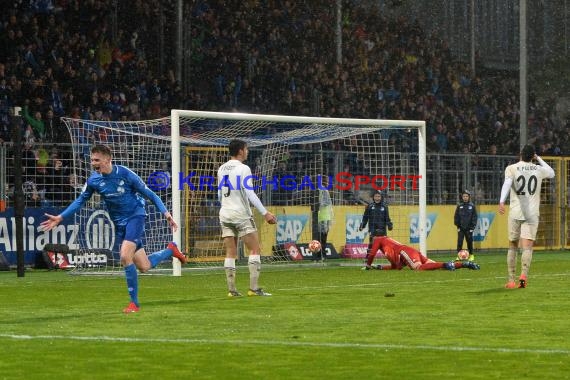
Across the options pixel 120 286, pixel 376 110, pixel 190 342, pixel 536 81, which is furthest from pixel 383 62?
pixel 190 342

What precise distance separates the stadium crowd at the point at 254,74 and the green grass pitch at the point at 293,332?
425 inches

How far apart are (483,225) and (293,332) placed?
25.8 metres

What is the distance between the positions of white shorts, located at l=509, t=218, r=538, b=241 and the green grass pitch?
0.79 m

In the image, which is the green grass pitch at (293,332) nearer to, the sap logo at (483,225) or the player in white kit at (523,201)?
the player in white kit at (523,201)

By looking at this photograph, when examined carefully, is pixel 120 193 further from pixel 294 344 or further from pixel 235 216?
pixel 294 344

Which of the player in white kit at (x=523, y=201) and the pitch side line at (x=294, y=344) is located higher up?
the player in white kit at (x=523, y=201)

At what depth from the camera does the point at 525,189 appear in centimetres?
1838

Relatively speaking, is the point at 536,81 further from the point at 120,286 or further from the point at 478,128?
the point at 120,286

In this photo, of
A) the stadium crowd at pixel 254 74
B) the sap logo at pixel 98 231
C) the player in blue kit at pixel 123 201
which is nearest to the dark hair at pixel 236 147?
the player in blue kit at pixel 123 201

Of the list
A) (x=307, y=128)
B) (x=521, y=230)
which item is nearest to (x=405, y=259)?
(x=307, y=128)

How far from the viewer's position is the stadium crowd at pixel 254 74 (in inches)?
1185

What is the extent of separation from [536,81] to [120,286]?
35.3 metres

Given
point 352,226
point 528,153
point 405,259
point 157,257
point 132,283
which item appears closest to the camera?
point 132,283

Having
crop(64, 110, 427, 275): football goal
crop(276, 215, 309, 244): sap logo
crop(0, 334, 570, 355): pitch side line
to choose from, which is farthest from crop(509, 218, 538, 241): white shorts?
crop(276, 215, 309, 244): sap logo
